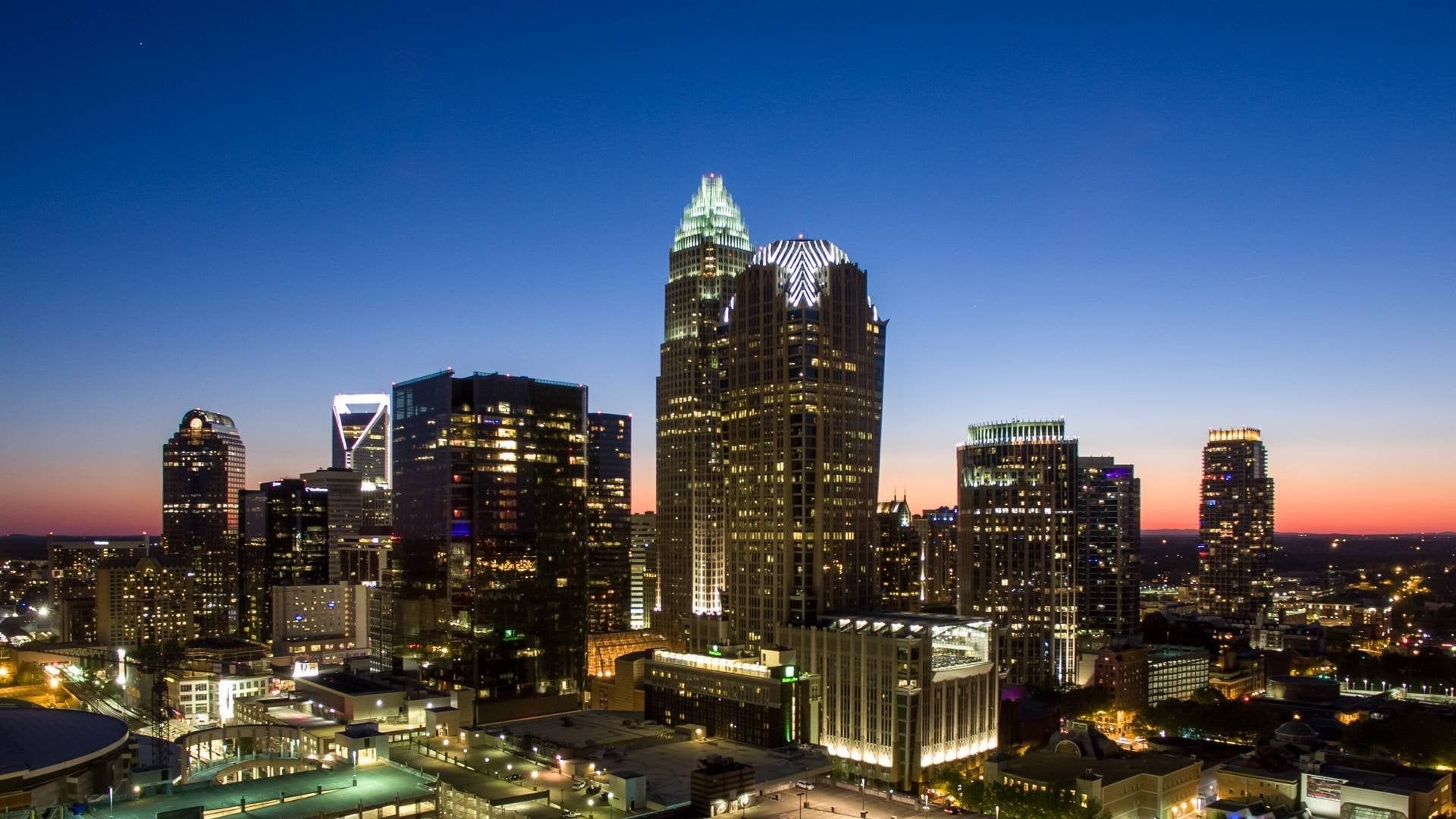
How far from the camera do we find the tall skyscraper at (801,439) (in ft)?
530

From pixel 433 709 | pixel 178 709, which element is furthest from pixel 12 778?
pixel 178 709

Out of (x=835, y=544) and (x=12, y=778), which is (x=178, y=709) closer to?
(x=12, y=778)

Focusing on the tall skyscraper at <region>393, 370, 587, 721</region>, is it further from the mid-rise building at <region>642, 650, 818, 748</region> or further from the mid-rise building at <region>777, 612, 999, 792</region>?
the mid-rise building at <region>777, 612, 999, 792</region>

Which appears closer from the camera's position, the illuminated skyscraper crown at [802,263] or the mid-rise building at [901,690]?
the mid-rise building at [901,690]

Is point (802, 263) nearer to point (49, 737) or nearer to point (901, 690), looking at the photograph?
point (901, 690)

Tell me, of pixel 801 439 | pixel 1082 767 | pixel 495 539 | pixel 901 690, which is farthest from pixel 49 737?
pixel 1082 767

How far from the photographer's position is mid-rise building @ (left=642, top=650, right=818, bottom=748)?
137750 millimetres

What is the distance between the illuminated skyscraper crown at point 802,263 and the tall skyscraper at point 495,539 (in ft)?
130

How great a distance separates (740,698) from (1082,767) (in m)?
42.4

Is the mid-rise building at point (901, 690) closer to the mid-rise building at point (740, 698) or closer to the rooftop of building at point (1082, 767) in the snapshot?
the mid-rise building at point (740, 698)

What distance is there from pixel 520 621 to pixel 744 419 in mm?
45277

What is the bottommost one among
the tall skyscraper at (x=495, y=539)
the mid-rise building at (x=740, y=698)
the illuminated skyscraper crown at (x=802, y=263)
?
the mid-rise building at (x=740, y=698)

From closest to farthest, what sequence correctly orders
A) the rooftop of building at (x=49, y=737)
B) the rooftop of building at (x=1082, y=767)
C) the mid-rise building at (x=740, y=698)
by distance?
1. the rooftop of building at (x=49, y=737)
2. the rooftop of building at (x=1082, y=767)
3. the mid-rise building at (x=740, y=698)

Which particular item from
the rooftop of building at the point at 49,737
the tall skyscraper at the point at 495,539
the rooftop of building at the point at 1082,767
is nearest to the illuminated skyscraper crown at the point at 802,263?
the tall skyscraper at the point at 495,539
